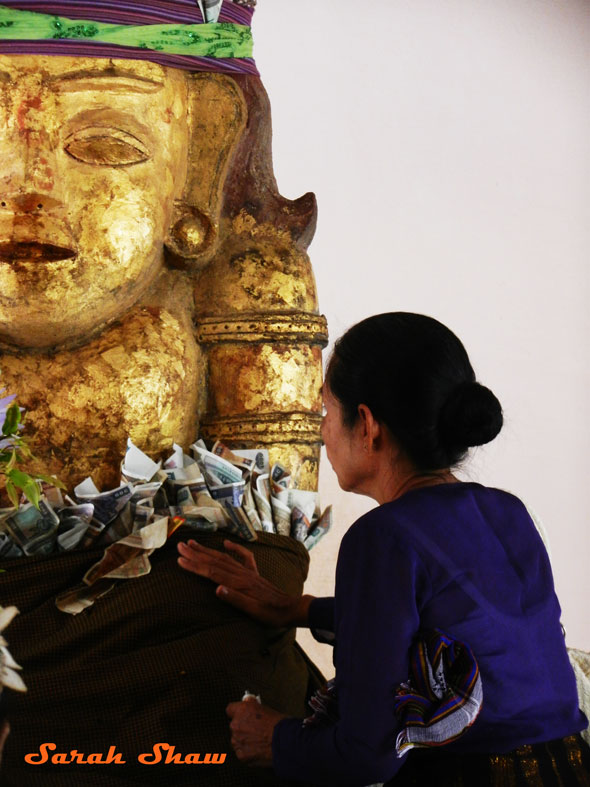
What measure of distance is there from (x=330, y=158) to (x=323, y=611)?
1.52m

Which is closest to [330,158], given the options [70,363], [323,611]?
[70,363]

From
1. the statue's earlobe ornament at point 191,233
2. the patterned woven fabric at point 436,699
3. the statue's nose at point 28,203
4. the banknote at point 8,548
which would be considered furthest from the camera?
the statue's earlobe ornament at point 191,233

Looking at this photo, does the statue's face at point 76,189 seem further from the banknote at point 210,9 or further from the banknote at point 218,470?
the banknote at point 218,470

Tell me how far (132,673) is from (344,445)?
48 centimetres

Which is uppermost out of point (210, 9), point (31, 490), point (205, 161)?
point (210, 9)

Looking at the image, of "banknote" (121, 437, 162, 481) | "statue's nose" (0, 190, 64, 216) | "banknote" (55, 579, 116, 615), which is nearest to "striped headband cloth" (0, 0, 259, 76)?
"statue's nose" (0, 190, 64, 216)

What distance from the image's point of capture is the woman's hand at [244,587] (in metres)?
1.71

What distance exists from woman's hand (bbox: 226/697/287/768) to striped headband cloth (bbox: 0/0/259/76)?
114 cm

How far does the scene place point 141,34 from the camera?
1919 mm

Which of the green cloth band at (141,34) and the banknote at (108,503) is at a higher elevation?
the green cloth band at (141,34)

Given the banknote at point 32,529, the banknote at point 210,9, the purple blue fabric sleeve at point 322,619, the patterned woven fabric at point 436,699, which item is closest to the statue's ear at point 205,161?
the banknote at point 210,9

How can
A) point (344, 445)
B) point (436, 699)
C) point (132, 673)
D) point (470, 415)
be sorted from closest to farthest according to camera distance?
point (436, 699)
point (470, 415)
point (344, 445)
point (132, 673)

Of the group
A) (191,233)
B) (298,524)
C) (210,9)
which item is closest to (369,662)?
(298,524)

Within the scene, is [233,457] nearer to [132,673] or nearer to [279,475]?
[279,475]
